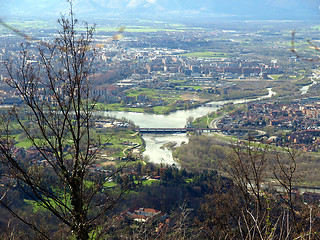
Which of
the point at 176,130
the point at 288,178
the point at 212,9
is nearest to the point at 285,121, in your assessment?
the point at 176,130

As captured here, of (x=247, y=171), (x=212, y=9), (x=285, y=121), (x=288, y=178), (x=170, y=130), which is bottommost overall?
(x=285, y=121)

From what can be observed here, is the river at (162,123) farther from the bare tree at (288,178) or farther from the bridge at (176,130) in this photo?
the bare tree at (288,178)

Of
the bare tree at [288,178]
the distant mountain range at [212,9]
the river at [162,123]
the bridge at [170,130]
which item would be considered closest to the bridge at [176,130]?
the bridge at [170,130]

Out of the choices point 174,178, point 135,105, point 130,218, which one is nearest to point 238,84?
point 135,105

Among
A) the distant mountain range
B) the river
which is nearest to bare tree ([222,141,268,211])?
the river

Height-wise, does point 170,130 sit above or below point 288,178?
below

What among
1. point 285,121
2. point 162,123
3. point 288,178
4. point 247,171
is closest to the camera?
point 288,178

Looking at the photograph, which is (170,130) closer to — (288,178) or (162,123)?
(162,123)

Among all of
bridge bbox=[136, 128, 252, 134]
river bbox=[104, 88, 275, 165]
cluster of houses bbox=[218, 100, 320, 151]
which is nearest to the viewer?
river bbox=[104, 88, 275, 165]

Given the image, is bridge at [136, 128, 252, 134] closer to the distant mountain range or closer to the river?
the river
